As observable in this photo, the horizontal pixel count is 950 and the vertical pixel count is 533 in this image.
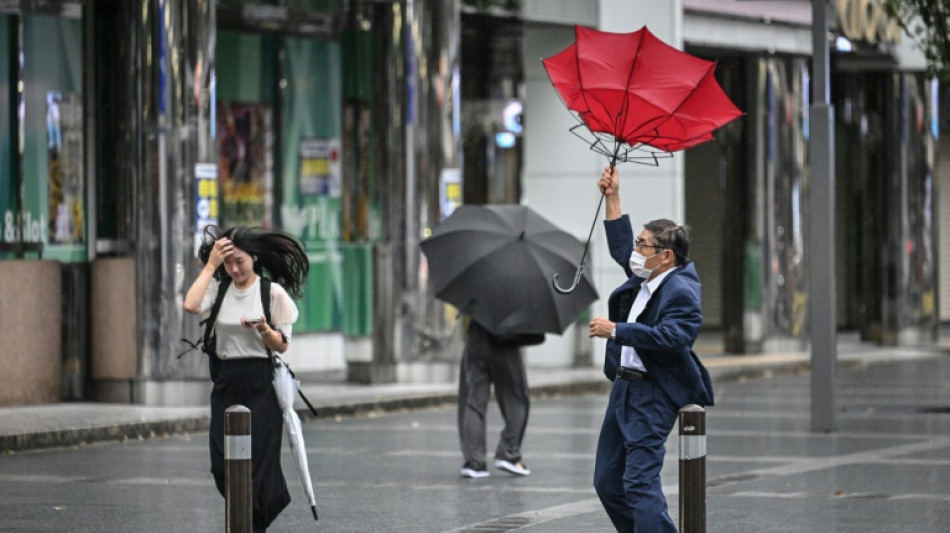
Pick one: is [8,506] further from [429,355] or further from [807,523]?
[429,355]

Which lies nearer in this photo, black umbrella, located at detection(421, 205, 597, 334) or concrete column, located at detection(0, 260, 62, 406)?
black umbrella, located at detection(421, 205, 597, 334)

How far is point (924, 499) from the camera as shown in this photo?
12.3 meters

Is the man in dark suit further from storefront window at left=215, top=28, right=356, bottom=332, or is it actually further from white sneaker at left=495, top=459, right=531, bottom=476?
storefront window at left=215, top=28, right=356, bottom=332

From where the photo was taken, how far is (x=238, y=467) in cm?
843

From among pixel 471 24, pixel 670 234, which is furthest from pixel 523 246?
pixel 471 24

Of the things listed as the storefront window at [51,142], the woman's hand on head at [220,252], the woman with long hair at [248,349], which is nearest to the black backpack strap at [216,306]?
the woman with long hair at [248,349]

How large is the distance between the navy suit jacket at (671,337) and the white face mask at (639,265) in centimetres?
8

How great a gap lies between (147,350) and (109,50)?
2980 mm

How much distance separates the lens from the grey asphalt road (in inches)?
450

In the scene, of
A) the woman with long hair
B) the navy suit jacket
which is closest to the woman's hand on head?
the woman with long hair

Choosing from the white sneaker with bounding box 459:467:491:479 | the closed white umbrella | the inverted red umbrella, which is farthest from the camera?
the white sneaker with bounding box 459:467:491:479

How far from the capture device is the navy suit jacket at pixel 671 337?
896 cm

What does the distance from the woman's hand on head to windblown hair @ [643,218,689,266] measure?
83.5 inches

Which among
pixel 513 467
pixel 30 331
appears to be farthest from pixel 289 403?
pixel 30 331
